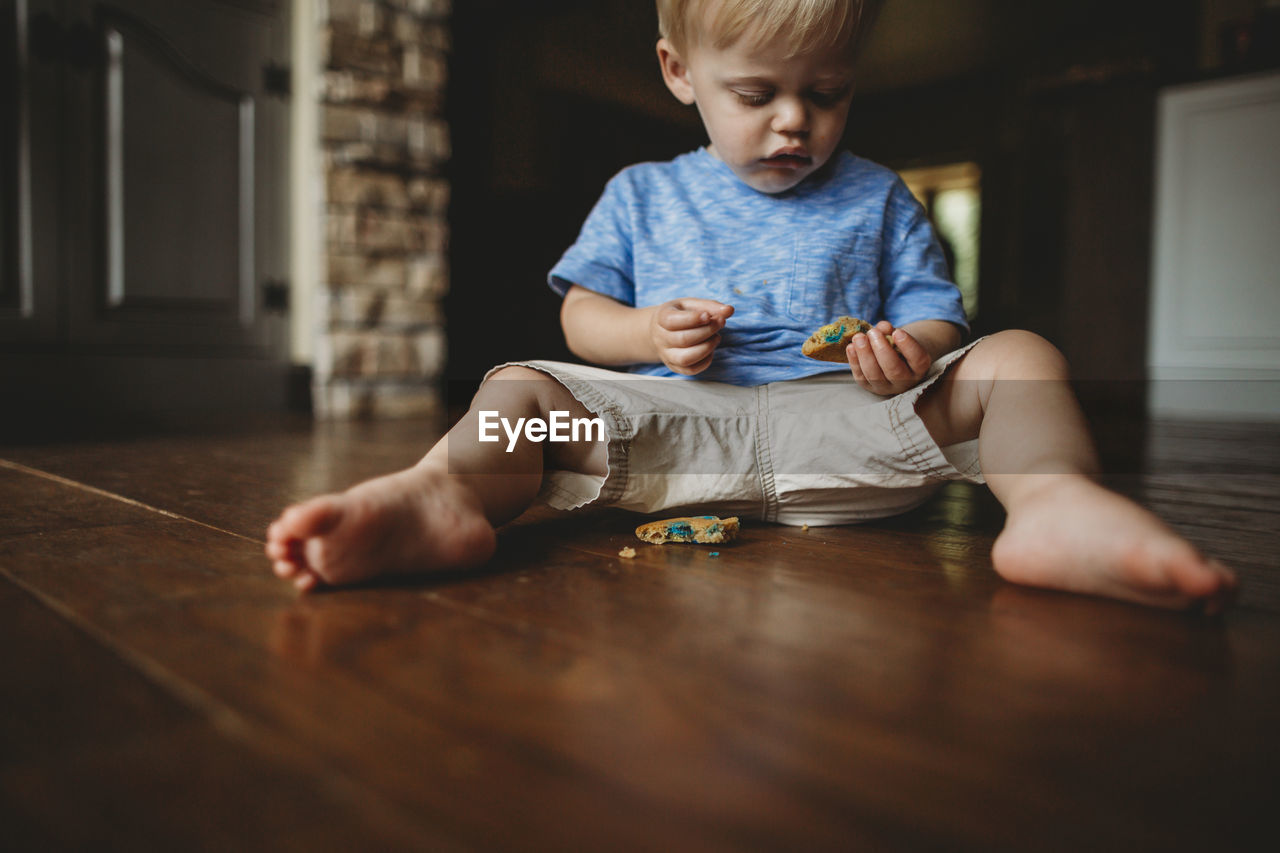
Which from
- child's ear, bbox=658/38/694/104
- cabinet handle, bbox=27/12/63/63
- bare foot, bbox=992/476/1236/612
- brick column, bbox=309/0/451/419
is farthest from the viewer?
brick column, bbox=309/0/451/419

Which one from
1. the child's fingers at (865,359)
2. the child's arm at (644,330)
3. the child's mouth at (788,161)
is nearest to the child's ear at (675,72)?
the child's mouth at (788,161)

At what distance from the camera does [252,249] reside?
224cm

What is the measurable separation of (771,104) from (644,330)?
9.6 inches

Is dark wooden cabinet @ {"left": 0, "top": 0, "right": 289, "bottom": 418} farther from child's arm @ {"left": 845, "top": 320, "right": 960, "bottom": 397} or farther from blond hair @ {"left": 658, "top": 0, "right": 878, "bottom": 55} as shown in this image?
child's arm @ {"left": 845, "top": 320, "right": 960, "bottom": 397}

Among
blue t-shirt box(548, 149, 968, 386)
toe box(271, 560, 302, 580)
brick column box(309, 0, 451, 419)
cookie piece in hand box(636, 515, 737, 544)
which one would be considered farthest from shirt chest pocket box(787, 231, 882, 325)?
brick column box(309, 0, 451, 419)

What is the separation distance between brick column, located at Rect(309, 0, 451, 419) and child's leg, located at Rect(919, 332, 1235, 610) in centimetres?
183

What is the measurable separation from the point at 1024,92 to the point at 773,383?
3786 mm

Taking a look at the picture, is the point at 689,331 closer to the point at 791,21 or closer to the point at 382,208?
the point at 791,21

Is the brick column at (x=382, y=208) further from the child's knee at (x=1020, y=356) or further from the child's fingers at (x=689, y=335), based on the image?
the child's knee at (x=1020, y=356)

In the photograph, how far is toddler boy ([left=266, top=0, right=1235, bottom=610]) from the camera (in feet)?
1.78

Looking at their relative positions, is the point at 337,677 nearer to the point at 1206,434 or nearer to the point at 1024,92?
the point at 1206,434

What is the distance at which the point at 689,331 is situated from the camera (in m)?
0.68

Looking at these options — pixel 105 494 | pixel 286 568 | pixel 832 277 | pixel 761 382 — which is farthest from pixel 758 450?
pixel 105 494

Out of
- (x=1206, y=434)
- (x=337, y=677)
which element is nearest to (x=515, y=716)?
(x=337, y=677)
